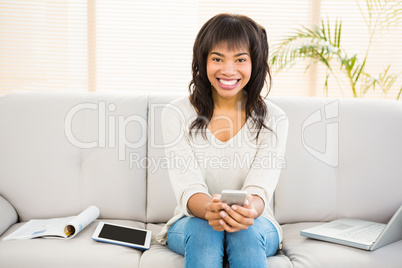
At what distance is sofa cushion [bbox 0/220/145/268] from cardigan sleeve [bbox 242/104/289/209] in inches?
19.4

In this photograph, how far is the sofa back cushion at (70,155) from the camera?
1845 millimetres

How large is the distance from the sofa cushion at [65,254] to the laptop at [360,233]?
0.70 m

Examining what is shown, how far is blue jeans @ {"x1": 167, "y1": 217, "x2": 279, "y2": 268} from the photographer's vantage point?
1.26m

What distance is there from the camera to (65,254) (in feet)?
4.76

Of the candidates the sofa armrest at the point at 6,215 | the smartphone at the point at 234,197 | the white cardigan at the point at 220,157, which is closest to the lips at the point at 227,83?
the white cardigan at the point at 220,157

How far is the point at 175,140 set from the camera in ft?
5.14

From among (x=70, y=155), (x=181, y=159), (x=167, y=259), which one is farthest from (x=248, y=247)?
(x=70, y=155)

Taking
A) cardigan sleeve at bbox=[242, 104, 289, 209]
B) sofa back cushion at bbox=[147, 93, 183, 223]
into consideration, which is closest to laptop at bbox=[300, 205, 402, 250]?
cardigan sleeve at bbox=[242, 104, 289, 209]

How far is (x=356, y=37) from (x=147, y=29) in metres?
1.62

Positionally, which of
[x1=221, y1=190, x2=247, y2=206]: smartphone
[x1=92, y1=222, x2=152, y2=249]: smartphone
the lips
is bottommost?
[x1=92, y1=222, x2=152, y2=249]: smartphone

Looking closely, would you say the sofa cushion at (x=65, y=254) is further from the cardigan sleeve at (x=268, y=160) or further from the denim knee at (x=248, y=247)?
the cardigan sleeve at (x=268, y=160)

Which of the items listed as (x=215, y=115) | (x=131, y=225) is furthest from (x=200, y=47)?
(x=131, y=225)

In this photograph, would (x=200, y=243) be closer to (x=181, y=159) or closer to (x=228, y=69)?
(x=181, y=159)

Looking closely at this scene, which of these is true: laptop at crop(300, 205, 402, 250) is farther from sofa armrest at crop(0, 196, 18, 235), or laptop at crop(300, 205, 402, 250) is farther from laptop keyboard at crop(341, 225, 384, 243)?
sofa armrest at crop(0, 196, 18, 235)
